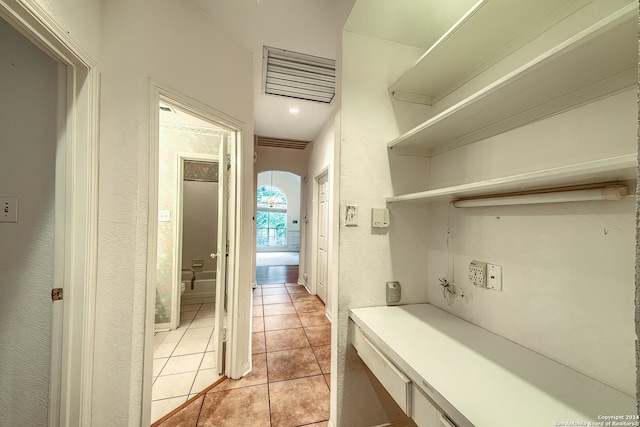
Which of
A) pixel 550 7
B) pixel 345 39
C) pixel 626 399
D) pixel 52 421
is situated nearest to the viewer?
pixel 626 399

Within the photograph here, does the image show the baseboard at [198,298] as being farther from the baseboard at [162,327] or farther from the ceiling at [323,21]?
the ceiling at [323,21]

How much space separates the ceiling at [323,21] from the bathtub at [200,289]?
2.71 meters

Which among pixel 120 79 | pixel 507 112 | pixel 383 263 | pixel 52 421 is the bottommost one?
pixel 52 421

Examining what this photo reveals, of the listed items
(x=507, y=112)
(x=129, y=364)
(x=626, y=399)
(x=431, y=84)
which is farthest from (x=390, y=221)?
(x=129, y=364)

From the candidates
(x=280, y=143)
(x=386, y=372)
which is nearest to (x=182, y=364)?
(x=386, y=372)

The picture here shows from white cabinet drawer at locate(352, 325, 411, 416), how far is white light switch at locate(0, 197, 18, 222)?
170cm

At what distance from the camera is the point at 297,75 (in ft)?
7.07

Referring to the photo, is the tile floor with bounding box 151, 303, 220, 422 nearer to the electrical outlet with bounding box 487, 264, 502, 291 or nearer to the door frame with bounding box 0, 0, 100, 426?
the door frame with bounding box 0, 0, 100, 426

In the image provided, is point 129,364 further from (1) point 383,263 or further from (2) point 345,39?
(2) point 345,39

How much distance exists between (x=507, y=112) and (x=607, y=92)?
10.7 inches

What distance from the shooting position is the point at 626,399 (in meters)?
0.64

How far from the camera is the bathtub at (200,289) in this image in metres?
3.27

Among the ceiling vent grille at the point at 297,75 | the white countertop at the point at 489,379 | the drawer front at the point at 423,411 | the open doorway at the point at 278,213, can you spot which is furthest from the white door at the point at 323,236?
the open doorway at the point at 278,213

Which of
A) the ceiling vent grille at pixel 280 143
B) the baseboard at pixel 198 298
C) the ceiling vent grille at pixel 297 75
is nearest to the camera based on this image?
the ceiling vent grille at pixel 297 75
